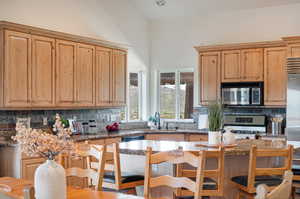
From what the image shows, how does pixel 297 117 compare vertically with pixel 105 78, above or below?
below

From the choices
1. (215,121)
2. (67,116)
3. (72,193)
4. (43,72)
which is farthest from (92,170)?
(67,116)

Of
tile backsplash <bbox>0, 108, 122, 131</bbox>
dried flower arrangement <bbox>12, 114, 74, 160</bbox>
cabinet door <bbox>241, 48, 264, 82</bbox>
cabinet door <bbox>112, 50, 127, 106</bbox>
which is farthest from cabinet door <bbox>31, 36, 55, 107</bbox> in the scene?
dried flower arrangement <bbox>12, 114, 74, 160</bbox>

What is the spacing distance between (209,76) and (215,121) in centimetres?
314

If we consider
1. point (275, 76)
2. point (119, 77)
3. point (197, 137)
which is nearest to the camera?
point (275, 76)

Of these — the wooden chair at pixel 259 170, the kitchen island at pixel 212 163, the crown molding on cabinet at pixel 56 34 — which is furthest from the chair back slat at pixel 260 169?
the crown molding on cabinet at pixel 56 34

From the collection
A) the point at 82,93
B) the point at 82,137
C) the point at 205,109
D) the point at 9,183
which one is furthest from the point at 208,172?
the point at 205,109

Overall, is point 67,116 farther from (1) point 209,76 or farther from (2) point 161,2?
(2) point 161,2

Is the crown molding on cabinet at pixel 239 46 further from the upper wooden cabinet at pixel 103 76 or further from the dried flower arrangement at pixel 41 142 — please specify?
the dried flower arrangement at pixel 41 142

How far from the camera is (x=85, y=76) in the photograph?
6.04 m

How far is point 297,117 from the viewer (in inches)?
232

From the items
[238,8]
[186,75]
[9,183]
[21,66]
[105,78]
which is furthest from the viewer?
[186,75]

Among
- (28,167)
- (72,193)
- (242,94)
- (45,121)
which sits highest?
(242,94)

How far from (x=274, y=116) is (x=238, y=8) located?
207 cm

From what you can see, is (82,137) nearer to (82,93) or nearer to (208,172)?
(82,93)
